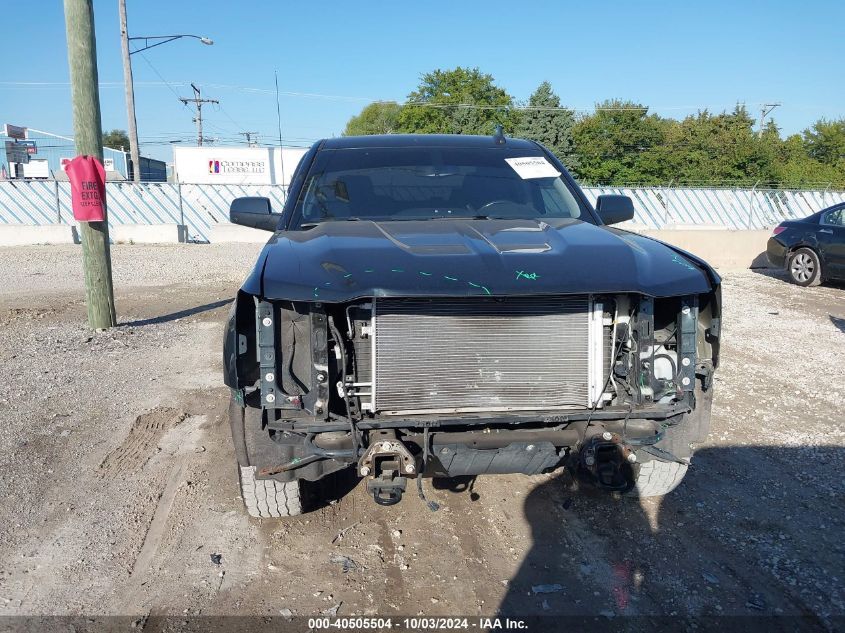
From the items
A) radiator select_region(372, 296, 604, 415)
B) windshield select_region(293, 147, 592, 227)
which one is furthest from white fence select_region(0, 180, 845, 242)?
radiator select_region(372, 296, 604, 415)

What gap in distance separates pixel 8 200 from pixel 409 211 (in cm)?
2532

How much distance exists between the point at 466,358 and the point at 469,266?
0.39 m

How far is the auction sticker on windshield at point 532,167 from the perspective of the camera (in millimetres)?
4348

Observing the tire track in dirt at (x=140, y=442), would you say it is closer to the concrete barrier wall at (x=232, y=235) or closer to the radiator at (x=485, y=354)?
the radiator at (x=485, y=354)

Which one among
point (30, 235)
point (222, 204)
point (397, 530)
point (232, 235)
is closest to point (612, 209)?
point (397, 530)

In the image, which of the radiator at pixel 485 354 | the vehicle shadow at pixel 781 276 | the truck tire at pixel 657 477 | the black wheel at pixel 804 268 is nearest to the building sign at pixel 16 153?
the vehicle shadow at pixel 781 276

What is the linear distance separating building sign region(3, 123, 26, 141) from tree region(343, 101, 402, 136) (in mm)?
35196

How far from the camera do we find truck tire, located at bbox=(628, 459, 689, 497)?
3.64 m

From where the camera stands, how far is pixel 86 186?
292 inches

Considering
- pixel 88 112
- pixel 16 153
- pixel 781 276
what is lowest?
pixel 781 276

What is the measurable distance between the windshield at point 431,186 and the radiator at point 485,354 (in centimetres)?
123

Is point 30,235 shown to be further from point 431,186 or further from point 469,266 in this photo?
point 469,266

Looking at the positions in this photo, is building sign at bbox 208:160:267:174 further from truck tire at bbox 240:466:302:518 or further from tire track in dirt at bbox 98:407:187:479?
truck tire at bbox 240:466:302:518

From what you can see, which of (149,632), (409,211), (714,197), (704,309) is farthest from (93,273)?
(714,197)
